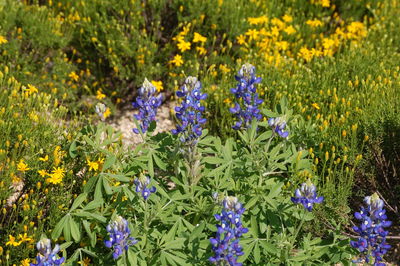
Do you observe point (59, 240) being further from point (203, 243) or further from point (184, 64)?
point (184, 64)

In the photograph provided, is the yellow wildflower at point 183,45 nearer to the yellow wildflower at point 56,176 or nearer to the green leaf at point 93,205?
the yellow wildflower at point 56,176

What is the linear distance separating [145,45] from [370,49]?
86.2 inches

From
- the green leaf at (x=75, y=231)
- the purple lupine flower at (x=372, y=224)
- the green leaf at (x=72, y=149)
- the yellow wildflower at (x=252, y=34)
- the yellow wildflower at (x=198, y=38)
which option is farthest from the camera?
the yellow wildflower at (x=252, y=34)

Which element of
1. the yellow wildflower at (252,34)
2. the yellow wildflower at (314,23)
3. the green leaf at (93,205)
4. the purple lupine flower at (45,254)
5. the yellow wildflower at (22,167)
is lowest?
the yellow wildflower at (22,167)

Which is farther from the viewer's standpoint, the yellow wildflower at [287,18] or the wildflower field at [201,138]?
the yellow wildflower at [287,18]

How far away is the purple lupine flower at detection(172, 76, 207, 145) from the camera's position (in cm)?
346

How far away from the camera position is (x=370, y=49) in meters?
5.33

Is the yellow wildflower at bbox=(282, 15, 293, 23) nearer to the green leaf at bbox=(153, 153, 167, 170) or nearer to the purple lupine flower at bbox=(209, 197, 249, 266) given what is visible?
the green leaf at bbox=(153, 153, 167, 170)

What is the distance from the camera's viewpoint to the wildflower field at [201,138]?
3301 millimetres

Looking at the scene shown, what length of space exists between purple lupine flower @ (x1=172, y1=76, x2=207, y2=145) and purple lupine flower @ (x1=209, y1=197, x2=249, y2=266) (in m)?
0.74

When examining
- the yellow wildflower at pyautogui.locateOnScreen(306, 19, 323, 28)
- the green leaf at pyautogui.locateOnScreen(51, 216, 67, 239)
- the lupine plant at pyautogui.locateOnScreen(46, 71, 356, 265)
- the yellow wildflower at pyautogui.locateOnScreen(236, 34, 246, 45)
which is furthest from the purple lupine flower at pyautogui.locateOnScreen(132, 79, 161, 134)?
the yellow wildflower at pyautogui.locateOnScreen(306, 19, 323, 28)

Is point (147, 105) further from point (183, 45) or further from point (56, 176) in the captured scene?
point (183, 45)

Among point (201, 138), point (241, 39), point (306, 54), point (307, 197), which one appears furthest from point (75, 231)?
point (306, 54)

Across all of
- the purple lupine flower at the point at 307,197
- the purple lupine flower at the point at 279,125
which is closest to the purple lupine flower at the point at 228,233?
the purple lupine flower at the point at 307,197
